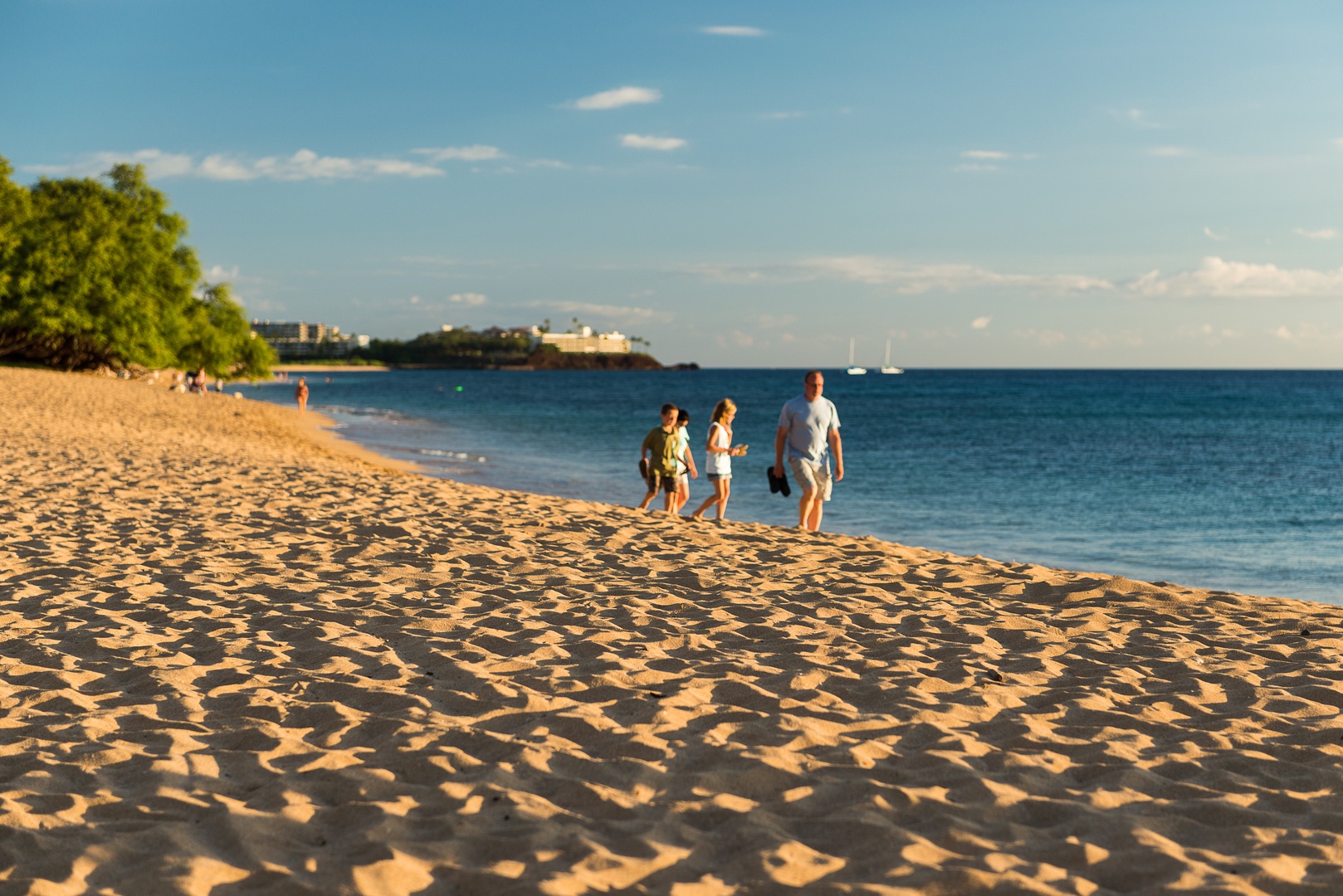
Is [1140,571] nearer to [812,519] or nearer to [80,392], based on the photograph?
[812,519]

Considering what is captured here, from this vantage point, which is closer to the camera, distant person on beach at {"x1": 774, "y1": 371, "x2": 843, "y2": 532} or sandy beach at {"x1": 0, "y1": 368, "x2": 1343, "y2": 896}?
sandy beach at {"x1": 0, "y1": 368, "x2": 1343, "y2": 896}

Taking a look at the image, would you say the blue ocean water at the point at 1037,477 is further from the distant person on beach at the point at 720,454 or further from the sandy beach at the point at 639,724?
the sandy beach at the point at 639,724

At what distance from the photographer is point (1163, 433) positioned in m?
42.3

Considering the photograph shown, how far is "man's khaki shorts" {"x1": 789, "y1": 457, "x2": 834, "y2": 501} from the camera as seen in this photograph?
10.6 meters

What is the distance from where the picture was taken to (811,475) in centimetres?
1062

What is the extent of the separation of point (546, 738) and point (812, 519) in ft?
22.8

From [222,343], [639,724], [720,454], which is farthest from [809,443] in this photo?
[222,343]

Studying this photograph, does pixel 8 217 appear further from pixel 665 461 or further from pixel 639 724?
pixel 639 724

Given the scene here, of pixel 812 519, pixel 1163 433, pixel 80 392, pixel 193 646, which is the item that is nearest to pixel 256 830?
pixel 193 646

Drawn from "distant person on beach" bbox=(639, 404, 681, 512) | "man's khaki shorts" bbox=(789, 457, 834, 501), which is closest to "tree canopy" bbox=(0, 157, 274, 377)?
"distant person on beach" bbox=(639, 404, 681, 512)

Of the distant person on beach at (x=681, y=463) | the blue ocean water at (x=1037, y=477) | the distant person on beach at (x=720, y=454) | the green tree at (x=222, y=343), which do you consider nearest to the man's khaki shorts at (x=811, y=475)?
the distant person on beach at (x=720, y=454)

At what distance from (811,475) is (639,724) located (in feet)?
21.1

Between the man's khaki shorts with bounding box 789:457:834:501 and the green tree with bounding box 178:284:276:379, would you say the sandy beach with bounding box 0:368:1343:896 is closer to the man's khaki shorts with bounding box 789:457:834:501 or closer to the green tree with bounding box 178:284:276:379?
the man's khaki shorts with bounding box 789:457:834:501

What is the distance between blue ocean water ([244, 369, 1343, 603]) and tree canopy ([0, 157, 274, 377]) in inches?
362
